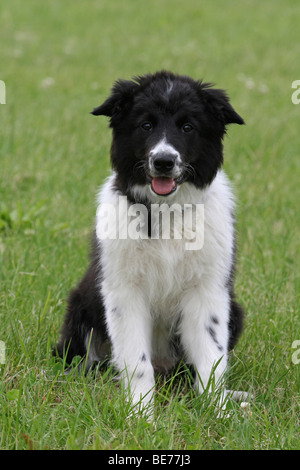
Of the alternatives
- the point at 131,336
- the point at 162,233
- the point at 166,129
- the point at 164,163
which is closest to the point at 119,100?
the point at 166,129

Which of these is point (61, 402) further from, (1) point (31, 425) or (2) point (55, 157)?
(2) point (55, 157)

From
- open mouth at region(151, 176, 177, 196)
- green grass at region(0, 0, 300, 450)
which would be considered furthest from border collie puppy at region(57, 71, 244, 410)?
green grass at region(0, 0, 300, 450)

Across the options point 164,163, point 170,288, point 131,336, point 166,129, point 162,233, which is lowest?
point 131,336

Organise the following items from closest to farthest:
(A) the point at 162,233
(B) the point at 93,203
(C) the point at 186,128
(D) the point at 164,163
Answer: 1. (D) the point at 164,163
2. (C) the point at 186,128
3. (A) the point at 162,233
4. (B) the point at 93,203

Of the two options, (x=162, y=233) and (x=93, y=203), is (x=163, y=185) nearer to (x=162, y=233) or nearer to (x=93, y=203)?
(x=162, y=233)

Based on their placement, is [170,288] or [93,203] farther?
[93,203]

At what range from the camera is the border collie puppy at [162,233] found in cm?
353

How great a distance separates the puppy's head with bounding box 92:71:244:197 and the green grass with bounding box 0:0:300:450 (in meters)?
0.93

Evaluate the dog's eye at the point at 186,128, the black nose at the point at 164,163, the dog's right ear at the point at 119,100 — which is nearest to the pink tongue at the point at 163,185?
the black nose at the point at 164,163

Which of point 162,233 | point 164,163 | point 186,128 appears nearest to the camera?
point 164,163

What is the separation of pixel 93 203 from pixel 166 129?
9.24ft

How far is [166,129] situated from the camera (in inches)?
137

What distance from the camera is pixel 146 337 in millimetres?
3703

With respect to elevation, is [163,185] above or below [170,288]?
above
